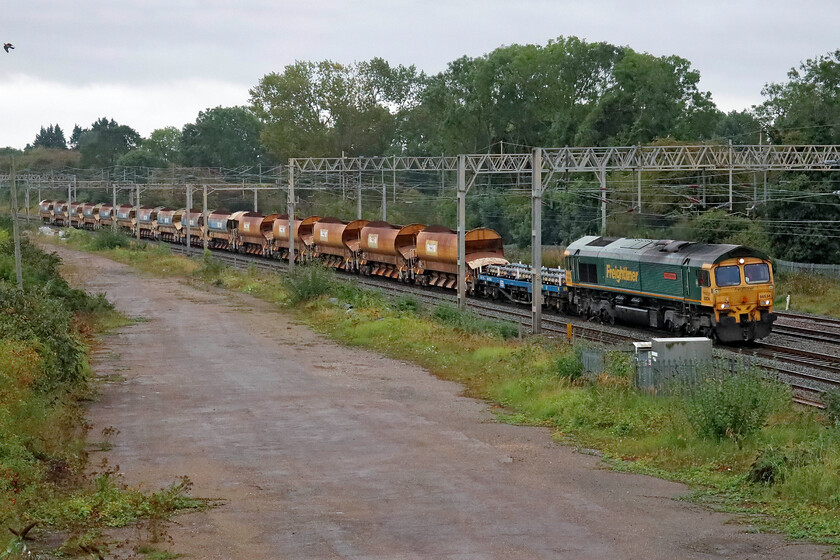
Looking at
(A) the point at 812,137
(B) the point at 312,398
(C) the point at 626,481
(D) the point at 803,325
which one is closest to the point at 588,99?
(A) the point at 812,137

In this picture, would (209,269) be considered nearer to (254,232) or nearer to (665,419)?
(254,232)

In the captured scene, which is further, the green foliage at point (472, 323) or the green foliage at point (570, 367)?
the green foliage at point (472, 323)

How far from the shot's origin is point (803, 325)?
3781cm

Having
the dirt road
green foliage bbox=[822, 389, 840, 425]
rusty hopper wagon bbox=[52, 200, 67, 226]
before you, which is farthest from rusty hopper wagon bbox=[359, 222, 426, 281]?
rusty hopper wagon bbox=[52, 200, 67, 226]

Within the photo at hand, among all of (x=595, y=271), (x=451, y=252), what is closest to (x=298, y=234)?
(x=451, y=252)

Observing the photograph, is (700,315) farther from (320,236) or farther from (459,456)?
(320,236)

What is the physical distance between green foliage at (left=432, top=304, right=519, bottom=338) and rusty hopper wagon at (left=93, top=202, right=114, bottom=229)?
258 feet

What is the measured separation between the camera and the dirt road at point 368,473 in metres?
13.1

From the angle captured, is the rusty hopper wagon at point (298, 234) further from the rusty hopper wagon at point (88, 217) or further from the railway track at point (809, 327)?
the rusty hopper wagon at point (88, 217)

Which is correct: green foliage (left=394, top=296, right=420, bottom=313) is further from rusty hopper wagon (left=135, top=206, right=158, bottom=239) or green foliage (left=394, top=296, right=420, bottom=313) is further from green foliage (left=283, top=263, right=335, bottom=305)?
rusty hopper wagon (left=135, top=206, right=158, bottom=239)

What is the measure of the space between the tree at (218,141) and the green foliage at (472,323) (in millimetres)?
106874

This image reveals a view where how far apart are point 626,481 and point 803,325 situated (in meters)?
23.8

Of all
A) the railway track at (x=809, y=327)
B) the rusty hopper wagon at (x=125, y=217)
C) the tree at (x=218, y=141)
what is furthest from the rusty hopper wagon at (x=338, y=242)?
the tree at (x=218, y=141)

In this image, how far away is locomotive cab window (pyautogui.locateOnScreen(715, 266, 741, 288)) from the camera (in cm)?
3225
